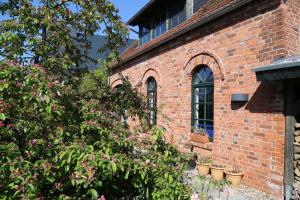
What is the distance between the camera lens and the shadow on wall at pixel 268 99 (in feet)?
16.4

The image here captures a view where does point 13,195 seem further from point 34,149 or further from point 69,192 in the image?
point 69,192

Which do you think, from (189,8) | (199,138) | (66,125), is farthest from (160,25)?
(66,125)

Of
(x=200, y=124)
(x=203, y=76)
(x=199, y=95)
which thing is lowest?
(x=200, y=124)

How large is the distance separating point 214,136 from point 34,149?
4.98 meters

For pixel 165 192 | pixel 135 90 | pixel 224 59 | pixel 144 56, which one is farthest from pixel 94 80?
pixel 144 56

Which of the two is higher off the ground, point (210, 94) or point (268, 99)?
point (210, 94)

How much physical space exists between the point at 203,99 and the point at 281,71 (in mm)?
2960

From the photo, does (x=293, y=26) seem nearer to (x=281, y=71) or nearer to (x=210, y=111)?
(x=281, y=71)

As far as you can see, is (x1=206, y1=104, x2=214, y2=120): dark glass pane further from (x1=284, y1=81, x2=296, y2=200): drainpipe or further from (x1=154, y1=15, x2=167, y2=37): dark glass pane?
(x1=154, y1=15, x2=167, y2=37): dark glass pane

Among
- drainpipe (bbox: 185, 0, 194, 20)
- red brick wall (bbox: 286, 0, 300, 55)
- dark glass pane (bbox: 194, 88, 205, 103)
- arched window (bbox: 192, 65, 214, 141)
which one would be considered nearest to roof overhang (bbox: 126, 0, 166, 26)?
drainpipe (bbox: 185, 0, 194, 20)

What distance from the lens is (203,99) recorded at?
7375 mm

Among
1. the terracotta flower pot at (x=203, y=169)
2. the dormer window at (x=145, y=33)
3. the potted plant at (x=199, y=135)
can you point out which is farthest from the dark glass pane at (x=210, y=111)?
the dormer window at (x=145, y=33)

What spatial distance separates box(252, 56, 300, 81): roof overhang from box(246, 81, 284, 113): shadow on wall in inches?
13.2

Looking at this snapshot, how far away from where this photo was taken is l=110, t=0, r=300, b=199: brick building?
493cm
